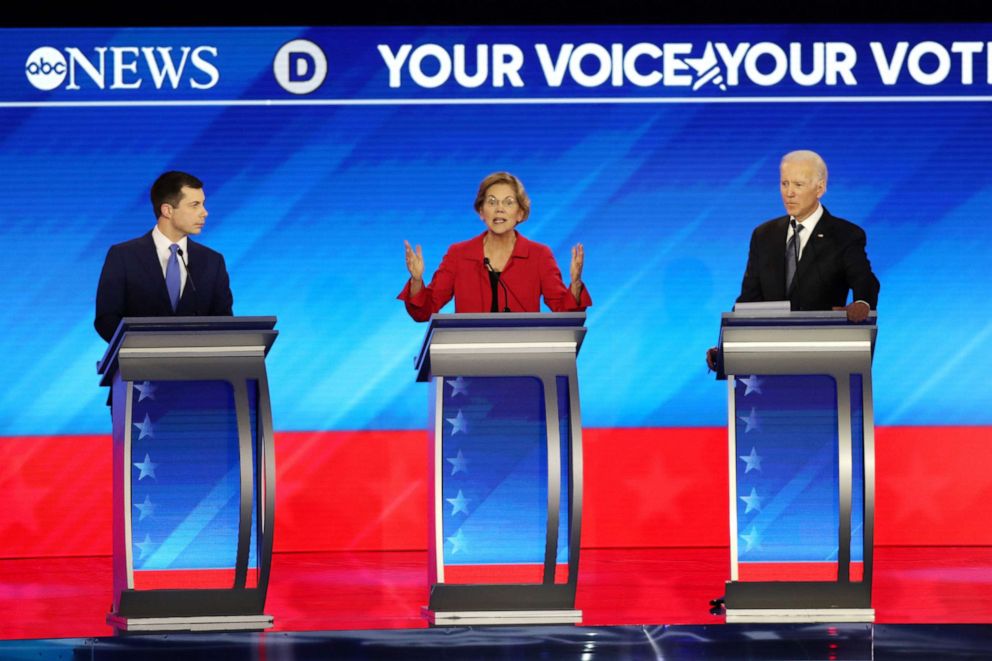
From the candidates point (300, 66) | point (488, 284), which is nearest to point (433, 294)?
point (488, 284)

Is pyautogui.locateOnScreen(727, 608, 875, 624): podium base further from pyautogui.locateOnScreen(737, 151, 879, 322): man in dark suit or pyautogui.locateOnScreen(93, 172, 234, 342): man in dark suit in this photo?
pyautogui.locateOnScreen(93, 172, 234, 342): man in dark suit

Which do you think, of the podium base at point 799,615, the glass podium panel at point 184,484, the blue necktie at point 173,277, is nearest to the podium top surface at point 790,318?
the podium base at point 799,615

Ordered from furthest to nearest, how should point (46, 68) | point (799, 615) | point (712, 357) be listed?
point (46, 68)
point (712, 357)
point (799, 615)

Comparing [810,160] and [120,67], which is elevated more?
[120,67]

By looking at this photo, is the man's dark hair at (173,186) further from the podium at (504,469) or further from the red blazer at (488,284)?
the podium at (504,469)

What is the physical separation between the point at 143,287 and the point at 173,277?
0.10 m

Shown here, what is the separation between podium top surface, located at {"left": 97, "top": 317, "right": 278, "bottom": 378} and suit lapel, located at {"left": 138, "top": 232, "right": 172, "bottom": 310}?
393 mm

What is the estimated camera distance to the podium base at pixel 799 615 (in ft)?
16.3

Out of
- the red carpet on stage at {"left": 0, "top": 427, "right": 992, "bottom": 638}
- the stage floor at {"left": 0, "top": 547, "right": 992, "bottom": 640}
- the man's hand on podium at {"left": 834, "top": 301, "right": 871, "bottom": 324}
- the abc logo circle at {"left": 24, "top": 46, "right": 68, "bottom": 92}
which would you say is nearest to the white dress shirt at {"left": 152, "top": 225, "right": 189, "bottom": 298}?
the stage floor at {"left": 0, "top": 547, "right": 992, "bottom": 640}

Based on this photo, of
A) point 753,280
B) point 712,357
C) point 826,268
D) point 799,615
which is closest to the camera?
point 799,615

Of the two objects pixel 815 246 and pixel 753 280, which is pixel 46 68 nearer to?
pixel 753 280

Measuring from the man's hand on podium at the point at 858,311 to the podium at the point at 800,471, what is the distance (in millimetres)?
68

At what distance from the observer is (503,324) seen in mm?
4977

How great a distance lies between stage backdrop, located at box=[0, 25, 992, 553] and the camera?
299 inches
